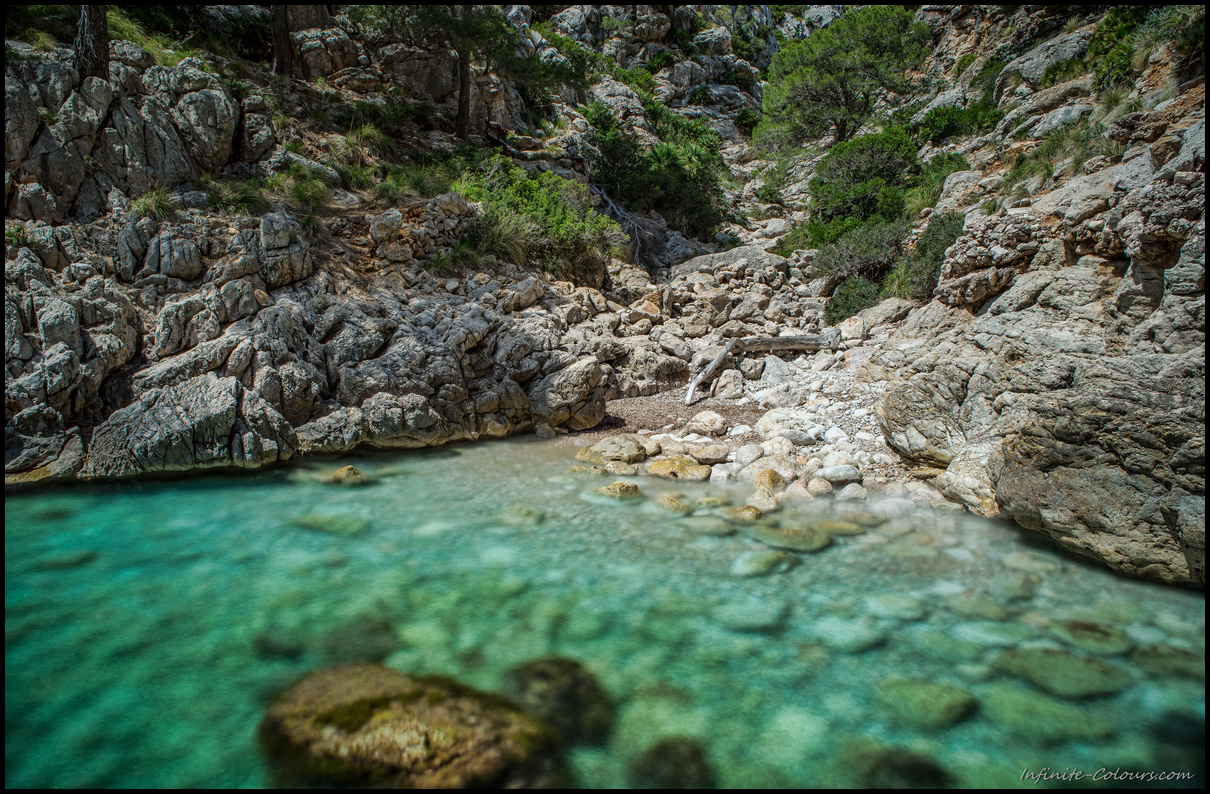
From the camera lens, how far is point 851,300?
12.9 meters

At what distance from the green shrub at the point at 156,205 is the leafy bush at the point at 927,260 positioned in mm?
14458

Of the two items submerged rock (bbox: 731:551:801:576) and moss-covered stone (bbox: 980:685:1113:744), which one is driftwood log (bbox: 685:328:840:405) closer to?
submerged rock (bbox: 731:551:801:576)

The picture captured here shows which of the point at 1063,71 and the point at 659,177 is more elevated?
the point at 1063,71

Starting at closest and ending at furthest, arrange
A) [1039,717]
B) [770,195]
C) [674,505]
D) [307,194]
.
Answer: [1039,717] → [674,505] → [307,194] → [770,195]

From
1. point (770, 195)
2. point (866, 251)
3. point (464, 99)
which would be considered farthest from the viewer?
point (770, 195)

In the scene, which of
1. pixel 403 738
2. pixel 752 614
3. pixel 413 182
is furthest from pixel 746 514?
pixel 413 182

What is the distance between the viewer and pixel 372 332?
8.75 metres

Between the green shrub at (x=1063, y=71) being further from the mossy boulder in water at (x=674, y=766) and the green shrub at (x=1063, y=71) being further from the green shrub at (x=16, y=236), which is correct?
the green shrub at (x=16, y=236)

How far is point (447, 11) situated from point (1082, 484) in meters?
18.6

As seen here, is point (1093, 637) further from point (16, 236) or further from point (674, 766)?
point (16, 236)

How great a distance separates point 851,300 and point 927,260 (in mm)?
1976

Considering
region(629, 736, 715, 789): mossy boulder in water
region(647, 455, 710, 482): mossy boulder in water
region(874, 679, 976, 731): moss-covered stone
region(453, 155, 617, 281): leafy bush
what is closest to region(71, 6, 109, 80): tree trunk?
region(453, 155, 617, 281): leafy bush

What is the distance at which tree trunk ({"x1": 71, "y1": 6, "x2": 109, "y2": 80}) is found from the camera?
891cm

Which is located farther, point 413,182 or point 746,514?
point 413,182
